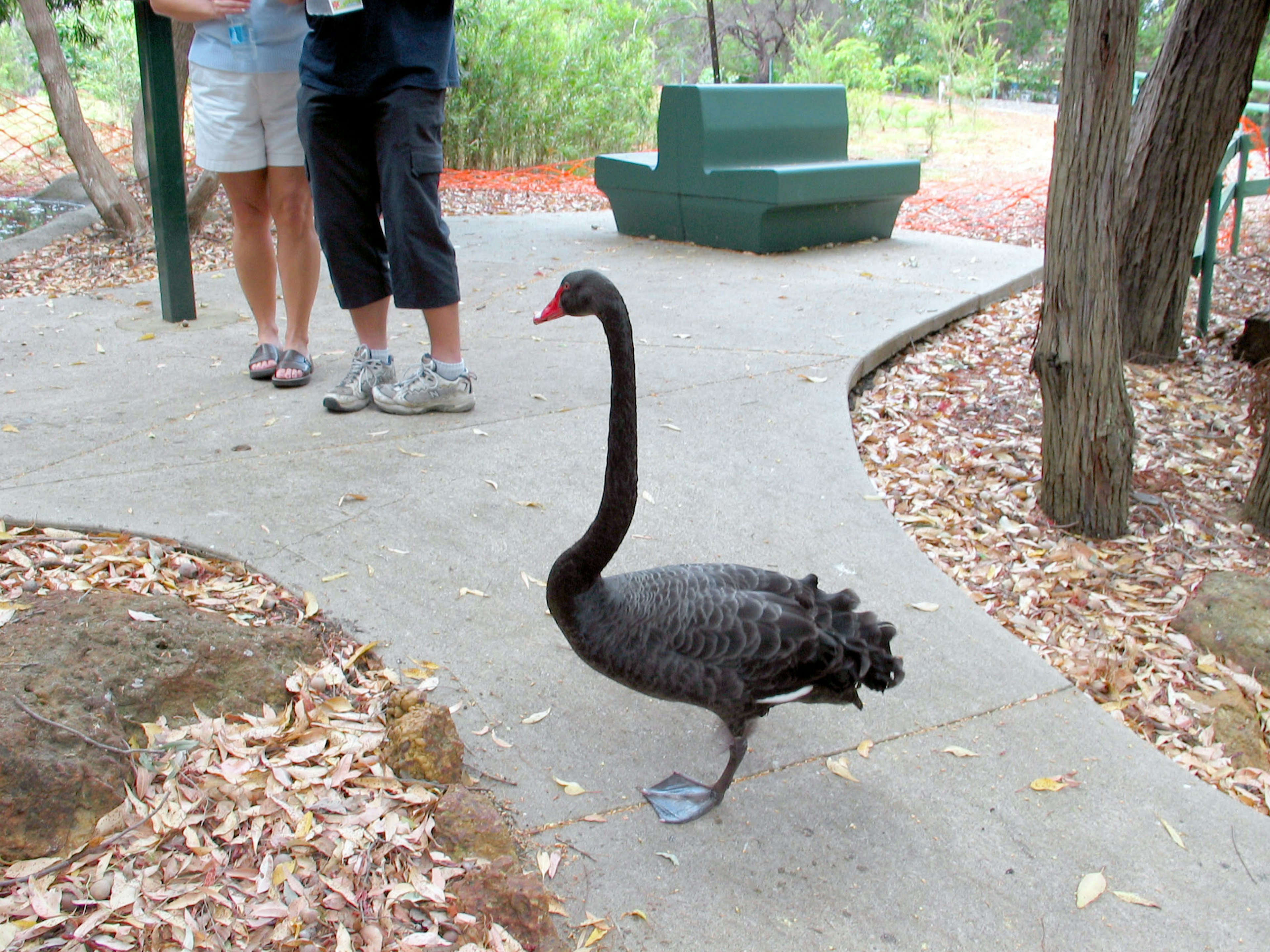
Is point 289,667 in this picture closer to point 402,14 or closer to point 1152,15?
point 402,14

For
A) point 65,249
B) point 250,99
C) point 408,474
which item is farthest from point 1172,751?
point 65,249

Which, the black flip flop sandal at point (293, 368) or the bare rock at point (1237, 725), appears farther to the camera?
the black flip flop sandal at point (293, 368)

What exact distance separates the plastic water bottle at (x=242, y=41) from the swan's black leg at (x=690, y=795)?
326 centimetres

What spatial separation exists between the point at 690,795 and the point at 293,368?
301cm

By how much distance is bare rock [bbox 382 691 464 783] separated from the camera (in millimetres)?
2215

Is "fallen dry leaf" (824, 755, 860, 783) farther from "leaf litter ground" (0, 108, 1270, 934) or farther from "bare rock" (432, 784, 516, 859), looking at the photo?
"bare rock" (432, 784, 516, 859)

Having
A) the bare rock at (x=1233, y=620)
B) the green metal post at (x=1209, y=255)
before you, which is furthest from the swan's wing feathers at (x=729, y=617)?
the green metal post at (x=1209, y=255)

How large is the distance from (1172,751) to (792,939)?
1.37 m

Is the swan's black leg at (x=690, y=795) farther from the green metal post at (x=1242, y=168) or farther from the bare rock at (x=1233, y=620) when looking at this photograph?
the green metal post at (x=1242, y=168)

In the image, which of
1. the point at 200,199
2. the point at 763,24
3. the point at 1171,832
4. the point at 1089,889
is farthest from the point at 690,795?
the point at 763,24

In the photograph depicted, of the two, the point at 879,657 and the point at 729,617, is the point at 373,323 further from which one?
the point at 879,657

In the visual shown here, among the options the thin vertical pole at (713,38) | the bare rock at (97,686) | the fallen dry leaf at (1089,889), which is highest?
the thin vertical pole at (713,38)

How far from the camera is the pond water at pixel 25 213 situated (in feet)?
28.3

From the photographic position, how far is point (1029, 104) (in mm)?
23672
